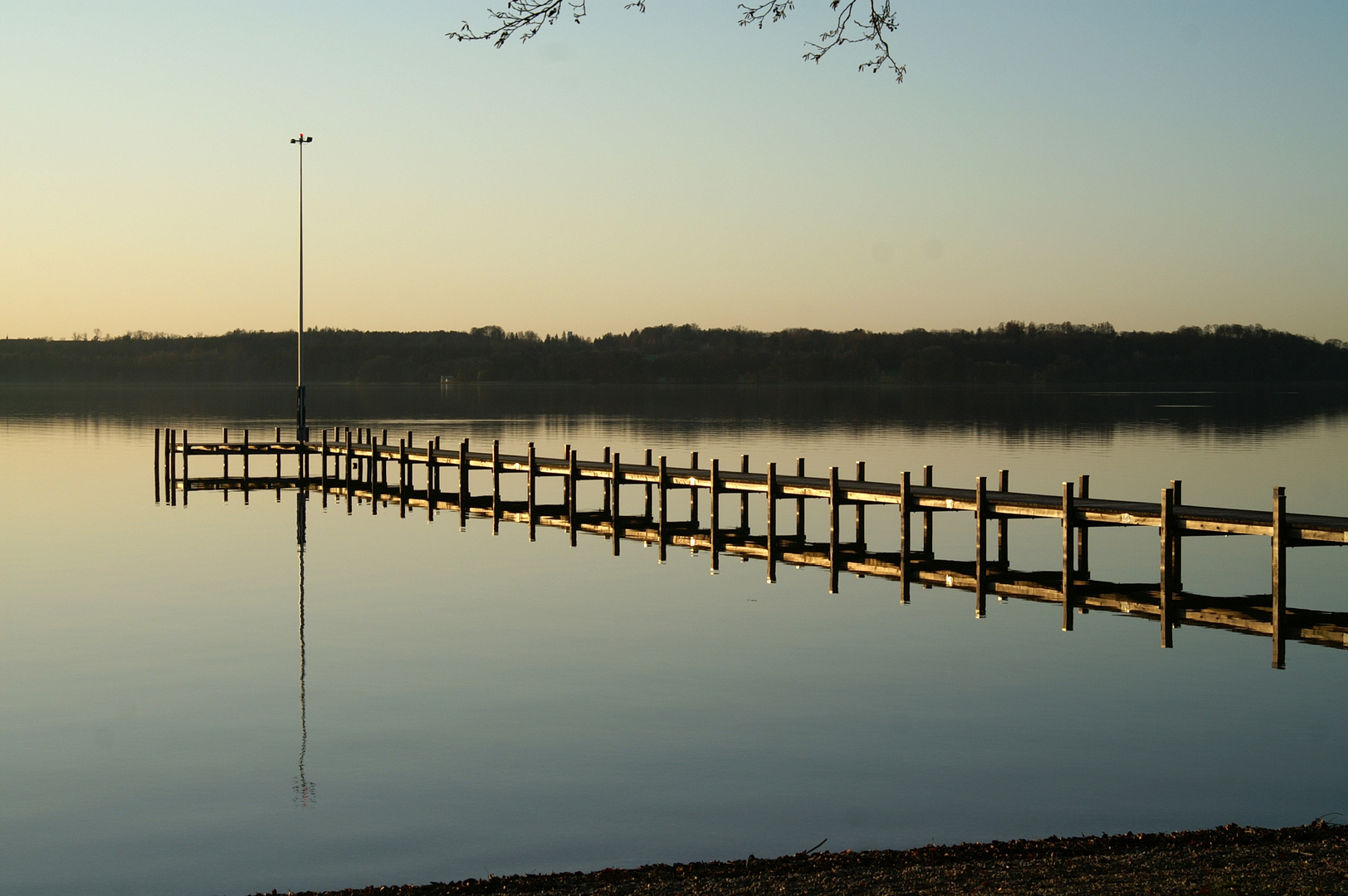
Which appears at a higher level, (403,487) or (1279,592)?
(1279,592)

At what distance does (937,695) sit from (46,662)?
14.6m

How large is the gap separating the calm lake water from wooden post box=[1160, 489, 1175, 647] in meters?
0.66

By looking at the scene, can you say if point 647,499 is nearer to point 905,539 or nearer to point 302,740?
point 905,539

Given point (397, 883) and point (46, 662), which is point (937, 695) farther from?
point (46, 662)

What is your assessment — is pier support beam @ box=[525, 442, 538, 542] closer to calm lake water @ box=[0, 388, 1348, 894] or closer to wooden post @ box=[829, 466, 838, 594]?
calm lake water @ box=[0, 388, 1348, 894]

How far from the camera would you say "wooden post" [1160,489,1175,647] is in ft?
67.7

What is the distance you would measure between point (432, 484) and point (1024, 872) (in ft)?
118

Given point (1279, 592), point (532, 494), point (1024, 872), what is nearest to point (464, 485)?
point (532, 494)

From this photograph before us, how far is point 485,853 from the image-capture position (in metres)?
13.6

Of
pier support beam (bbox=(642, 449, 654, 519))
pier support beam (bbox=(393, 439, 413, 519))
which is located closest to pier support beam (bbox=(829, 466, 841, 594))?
pier support beam (bbox=(642, 449, 654, 519))

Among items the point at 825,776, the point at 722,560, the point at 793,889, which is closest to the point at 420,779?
the point at 825,776

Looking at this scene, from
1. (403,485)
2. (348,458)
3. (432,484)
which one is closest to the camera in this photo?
(432,484)

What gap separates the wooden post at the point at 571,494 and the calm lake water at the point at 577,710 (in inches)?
33.1

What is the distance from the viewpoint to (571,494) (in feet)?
119
